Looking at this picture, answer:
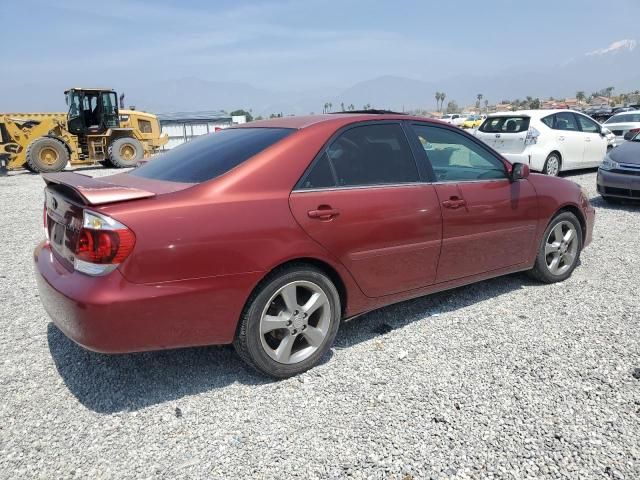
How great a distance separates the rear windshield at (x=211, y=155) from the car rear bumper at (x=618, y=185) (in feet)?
22.5

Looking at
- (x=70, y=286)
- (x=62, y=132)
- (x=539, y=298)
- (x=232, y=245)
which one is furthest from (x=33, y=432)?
(x=62, y=132)

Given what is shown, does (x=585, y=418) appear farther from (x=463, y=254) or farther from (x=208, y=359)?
(x=208, y=359)

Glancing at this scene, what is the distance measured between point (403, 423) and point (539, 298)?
229cm

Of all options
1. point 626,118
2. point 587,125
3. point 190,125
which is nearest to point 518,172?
point 587,125

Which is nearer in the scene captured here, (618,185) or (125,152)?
(618,185)

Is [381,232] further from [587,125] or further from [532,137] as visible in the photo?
[587,125]

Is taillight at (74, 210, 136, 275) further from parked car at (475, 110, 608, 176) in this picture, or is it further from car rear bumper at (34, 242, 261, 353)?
parked car at (475, 110, 608, 176)

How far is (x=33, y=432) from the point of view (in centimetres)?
265

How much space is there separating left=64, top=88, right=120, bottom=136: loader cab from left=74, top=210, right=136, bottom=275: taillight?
16727mm

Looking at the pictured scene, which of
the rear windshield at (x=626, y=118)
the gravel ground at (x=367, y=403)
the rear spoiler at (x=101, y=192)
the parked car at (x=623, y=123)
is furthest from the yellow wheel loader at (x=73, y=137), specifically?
the rear windshield at (x=626, y=118)

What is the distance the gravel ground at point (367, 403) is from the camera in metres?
2.40

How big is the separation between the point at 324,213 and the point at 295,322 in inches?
27.1

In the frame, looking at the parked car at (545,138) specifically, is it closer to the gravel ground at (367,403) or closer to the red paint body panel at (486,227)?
the red paint body panel at (486,227)

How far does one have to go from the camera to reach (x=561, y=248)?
187 inches
